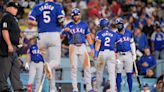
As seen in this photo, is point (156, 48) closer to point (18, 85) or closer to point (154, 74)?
point (154, 74)

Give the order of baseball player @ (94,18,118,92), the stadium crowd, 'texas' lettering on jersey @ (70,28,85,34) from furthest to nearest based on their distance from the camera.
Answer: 1. the stadium crowd
2. baseball player @ (94,18,118,92)
3. 'texas' lettering on jersey @ (70,28,85,34)

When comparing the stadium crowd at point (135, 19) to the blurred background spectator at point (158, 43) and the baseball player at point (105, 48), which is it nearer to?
the blurred background spectator at point (158, 43)

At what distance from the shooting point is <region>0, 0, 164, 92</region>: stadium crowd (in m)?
21.7

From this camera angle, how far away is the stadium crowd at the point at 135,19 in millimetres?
21656

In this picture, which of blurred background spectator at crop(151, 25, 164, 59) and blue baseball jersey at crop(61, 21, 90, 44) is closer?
blue baseball jersey at crop(61, 21, 90, 44)

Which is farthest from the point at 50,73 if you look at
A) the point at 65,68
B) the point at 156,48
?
the point at 156,48

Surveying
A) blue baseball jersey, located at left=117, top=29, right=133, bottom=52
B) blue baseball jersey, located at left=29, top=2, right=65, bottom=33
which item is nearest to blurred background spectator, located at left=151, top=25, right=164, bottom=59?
blue baseball jersey, located at left=117, top=29, right=133, bottom=52

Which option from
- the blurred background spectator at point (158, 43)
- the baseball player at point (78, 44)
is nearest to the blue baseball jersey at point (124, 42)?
the baseball player at point (78, 44)

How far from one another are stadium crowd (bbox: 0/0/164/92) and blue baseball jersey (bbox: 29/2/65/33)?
21.2 feet

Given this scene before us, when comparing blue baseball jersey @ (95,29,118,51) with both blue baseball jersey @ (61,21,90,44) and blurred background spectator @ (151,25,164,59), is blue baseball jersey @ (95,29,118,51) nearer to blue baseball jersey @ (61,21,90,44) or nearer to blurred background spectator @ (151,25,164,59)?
blue baseball jersey @ (61,21,90,44)

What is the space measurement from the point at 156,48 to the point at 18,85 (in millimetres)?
10175

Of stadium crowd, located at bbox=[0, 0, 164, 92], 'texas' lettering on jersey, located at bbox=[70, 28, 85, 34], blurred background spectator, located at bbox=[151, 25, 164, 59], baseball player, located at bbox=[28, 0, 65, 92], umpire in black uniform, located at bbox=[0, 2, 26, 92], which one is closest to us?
umpire in black uniform, located at bbox=[0, 2, 26, 92]

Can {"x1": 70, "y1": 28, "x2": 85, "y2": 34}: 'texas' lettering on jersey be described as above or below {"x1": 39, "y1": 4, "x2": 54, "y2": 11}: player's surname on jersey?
below

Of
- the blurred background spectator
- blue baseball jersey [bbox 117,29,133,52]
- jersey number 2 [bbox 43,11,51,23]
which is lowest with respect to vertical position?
the blurred background spectator
